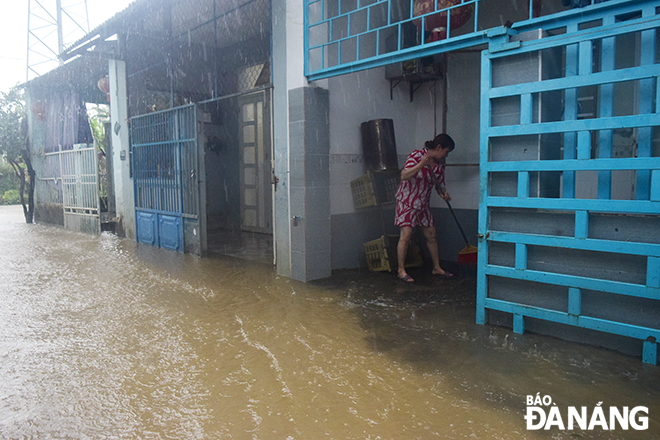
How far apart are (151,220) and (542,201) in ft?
25.7

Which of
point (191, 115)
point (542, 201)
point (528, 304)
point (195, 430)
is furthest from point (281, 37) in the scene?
point (195, 430)

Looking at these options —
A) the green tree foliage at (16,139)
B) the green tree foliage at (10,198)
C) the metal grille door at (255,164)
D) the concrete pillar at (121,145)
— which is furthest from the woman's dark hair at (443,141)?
the green tree foliage at (10,198)

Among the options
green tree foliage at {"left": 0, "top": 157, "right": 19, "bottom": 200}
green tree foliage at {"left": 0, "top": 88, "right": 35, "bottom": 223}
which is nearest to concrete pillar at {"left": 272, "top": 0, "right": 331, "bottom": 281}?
green tree foliage at {"left": 0, "top": 88, "right": 35, "bottom": 223}

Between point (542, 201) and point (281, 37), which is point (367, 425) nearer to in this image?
point (542, 201)

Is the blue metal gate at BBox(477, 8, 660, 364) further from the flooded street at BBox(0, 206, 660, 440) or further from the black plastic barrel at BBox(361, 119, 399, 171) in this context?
the black plastic barrel at BBox(361, 119, 399, 171)

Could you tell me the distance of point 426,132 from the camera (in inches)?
289

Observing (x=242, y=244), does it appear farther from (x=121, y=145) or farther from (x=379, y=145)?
(x=379, y=145)

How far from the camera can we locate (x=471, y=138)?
681 centimetres

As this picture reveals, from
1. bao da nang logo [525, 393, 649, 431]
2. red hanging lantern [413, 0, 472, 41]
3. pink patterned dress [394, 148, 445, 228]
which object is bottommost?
bao da nang logo [525, 393, 649, 431]

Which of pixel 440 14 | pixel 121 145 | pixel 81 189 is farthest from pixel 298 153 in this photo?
pixel 81 189

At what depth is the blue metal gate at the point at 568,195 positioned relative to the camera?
3.29m

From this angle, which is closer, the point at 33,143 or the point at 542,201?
the point at 542,201

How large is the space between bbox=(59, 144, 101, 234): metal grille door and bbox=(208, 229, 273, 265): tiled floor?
10.5ft

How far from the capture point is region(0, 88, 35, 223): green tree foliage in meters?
14.0
